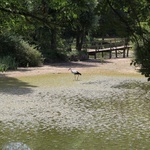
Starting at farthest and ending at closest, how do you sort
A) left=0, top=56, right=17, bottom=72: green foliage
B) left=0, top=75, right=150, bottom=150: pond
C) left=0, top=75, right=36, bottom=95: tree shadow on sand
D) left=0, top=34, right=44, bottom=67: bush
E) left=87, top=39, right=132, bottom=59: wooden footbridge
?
left=87, top=39, right=132, bottom=59: wooden footbridge < left=0, top=34, right=44, bottom=67: bush < left=0, top=56, right=17, bottom=72: green foliage < left=0, top=75, right=36, bottom=95: tree shadow on sand < left=0, top=75, right=150, bottom=150: pond

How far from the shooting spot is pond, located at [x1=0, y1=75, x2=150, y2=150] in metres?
10.1

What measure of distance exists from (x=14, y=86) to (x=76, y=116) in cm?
797

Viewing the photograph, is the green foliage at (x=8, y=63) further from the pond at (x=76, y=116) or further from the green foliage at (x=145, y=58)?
the green foliage at (x=145, y=58)

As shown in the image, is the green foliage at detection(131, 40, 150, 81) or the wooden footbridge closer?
the green foliage at detection(131, 40, 150, 81)

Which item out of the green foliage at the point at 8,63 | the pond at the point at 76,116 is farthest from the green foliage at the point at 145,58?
the green foliage at the point at 8,63

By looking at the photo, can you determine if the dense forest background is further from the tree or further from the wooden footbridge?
the wooden footbridge

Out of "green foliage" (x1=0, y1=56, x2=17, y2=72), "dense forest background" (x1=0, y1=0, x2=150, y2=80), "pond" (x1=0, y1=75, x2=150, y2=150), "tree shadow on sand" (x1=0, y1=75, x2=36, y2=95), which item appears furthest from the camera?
"green foliage" (x1=0, y1=56, x2=17, y2=72)

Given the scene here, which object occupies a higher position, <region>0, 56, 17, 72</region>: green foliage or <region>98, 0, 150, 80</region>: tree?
<region>98, 0, 150, 80</region>: tree

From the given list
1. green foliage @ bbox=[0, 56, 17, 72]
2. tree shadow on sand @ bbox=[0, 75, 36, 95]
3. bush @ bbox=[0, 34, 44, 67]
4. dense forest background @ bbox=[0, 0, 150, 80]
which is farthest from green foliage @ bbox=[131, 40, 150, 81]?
bush @ bbox=[0, 34, 44, 67]

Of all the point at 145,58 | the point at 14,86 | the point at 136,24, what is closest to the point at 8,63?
the point at 14,86

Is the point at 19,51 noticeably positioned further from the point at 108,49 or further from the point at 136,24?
the point at 136,24

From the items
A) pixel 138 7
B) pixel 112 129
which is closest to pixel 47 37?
pixel 112 129

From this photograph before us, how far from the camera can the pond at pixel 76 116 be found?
10133mm

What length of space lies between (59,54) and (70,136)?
24942 millimetres
